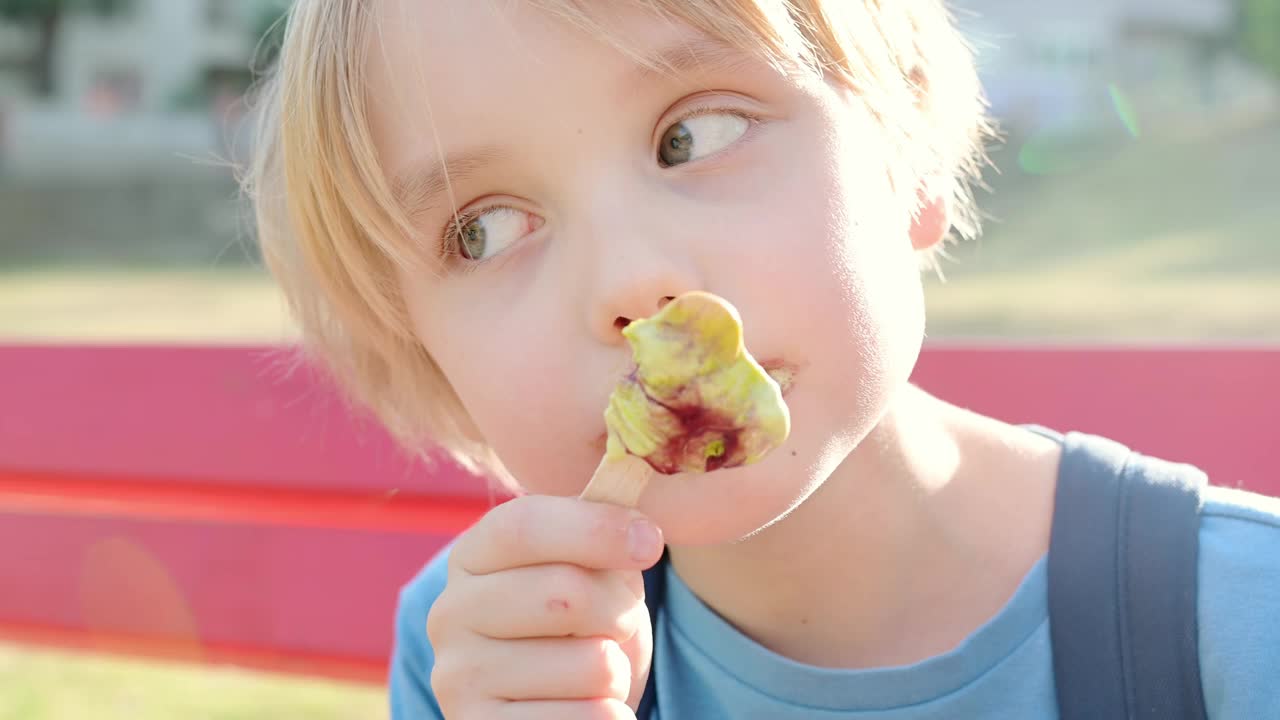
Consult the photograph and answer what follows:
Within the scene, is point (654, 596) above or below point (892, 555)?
below

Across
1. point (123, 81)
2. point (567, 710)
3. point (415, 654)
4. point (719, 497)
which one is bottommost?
point (123, 81)

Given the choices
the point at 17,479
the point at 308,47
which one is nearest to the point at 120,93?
the point at 17,479

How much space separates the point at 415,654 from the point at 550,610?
536 mm

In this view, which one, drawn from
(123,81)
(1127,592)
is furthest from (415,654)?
(123,81)

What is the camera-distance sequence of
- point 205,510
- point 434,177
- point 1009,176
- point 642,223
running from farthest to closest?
point 1009,176, point 205,510, point 434,177, point 642,223

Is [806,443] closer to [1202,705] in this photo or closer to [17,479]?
[1202,705]


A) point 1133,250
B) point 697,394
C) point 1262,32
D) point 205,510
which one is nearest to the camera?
point 697,394

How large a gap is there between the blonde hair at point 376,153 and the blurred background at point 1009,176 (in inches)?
218

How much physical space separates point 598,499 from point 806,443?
0.64ft

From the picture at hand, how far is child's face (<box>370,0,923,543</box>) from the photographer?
3.07 ft

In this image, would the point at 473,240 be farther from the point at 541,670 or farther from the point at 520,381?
the point at 541,670

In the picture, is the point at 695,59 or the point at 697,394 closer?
the point at 697,394

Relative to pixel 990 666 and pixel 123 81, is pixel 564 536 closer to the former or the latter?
pixel 990 666

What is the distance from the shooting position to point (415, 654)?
141cm
